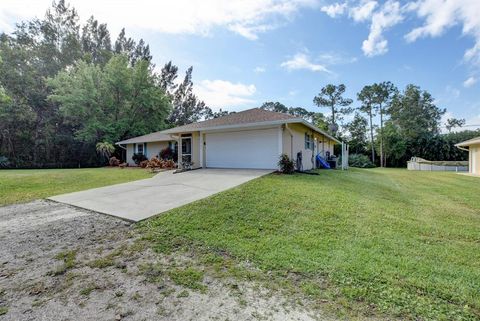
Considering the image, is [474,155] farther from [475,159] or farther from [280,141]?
[280,141]

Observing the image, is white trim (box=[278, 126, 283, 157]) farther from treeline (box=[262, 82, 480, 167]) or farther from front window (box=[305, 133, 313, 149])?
treeline (box=[262, 82, 480, 167])

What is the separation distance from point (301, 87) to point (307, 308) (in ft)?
70.0

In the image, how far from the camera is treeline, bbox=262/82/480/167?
2733 cm

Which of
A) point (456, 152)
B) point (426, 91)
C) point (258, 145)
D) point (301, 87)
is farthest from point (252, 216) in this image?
point (426, 91)

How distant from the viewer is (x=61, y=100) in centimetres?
2084

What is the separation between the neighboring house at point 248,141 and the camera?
10.8m

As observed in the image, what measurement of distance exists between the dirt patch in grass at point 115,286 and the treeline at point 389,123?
90.7ft

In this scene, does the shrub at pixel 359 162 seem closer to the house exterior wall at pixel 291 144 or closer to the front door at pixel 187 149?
the house exterior wall at pixel 291 144

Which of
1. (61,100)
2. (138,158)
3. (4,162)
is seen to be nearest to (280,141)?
(138,158)

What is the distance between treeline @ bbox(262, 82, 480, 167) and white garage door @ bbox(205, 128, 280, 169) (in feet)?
62.3

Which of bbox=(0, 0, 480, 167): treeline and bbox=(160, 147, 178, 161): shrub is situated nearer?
bbox=(160, 147, 178, 161): shrub

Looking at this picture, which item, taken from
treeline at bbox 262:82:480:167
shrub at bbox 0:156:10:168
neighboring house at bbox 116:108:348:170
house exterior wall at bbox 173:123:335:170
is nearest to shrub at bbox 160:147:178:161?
neighboring house at bbox 116:108:348:170

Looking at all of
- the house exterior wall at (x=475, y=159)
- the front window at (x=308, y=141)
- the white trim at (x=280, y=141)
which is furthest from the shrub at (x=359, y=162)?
the white trim at (x=280, y=141)

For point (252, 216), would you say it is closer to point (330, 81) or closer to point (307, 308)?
point (307, 308)
